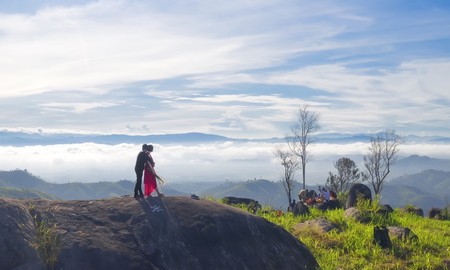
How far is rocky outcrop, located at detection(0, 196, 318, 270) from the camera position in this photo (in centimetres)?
1327

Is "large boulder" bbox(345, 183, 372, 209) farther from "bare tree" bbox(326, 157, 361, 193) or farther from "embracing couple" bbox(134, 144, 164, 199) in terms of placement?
"bare tree" bbox(326, 157, 361, 193)

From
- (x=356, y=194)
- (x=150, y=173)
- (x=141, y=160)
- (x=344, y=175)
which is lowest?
(x=356, y=194)

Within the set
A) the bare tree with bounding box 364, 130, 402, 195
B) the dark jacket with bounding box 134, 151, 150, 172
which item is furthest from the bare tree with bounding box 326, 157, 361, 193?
the dark jacket with bounding box 134, 151, 150, 172

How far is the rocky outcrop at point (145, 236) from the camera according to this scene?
13.3 m

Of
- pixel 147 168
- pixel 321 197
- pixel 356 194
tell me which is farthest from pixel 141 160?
pixel 321 197

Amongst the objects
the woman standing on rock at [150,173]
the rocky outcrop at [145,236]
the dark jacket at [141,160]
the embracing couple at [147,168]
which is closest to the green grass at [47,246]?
the rocky outcrop at [145,236]

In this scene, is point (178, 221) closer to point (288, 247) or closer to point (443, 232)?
point (288, 247)

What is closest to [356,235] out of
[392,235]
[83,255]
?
[392,235]

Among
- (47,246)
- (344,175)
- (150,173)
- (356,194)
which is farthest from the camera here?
(344,175)

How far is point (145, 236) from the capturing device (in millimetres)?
14734

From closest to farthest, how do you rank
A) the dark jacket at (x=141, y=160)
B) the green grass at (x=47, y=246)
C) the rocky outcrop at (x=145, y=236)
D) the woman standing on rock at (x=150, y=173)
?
the green grass at (x=47, y=246) → the rocky outcrop at (x=145, y=236) → the dark jacket at (x=141, y=160) → the woman standing on rock at (x=150, y=173)

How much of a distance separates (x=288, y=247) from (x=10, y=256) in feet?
30.1

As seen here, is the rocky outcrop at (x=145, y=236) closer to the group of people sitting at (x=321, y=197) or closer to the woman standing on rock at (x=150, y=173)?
the woman standing on rock at (x=150, y=173)

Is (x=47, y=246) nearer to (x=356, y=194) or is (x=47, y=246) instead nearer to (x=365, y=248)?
(x=365, y=248)
